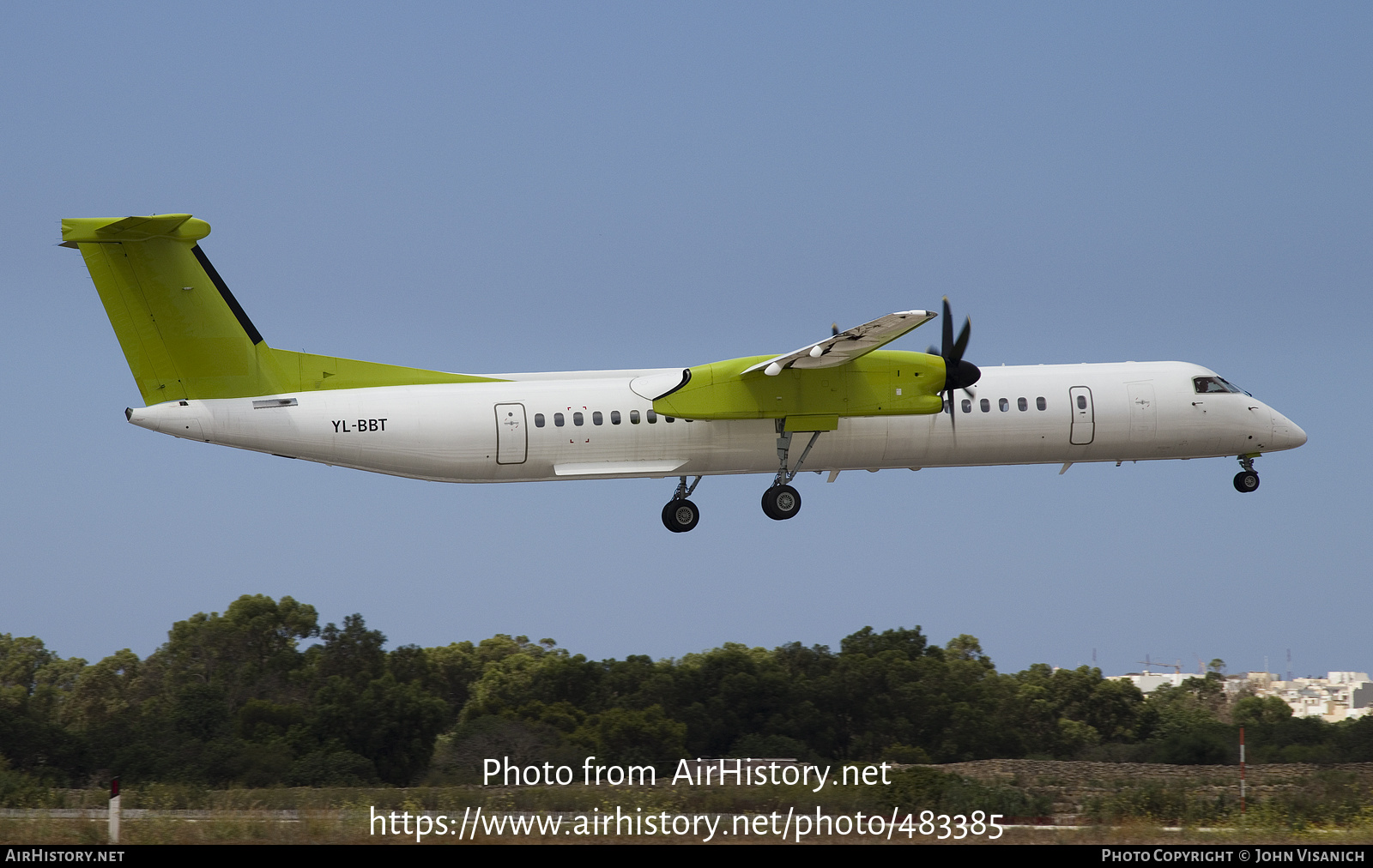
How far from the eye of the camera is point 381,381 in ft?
82.4

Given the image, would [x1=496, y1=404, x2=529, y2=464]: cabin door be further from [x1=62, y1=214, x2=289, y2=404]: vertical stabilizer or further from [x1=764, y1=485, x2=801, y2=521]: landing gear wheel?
[x1=764, y1=485, x2=801, y2=521]: landing gear wheel

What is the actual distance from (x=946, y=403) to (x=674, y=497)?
5.57 m

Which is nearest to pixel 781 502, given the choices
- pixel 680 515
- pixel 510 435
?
pixel 680 515

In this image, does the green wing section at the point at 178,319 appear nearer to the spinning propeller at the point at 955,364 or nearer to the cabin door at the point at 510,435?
the cabin door at the point at 510,435

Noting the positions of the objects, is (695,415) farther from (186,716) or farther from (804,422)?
(186,716)

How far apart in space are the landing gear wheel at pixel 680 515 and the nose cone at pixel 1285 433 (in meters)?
12.3

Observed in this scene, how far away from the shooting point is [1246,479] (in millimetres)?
29828

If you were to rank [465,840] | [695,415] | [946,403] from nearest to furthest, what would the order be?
[465,840] → [695,415] → [946,403]

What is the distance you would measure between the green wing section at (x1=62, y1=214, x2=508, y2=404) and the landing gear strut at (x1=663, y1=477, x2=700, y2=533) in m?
6.61

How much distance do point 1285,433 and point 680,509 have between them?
12.9m

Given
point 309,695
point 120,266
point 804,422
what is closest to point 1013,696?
point 309,695

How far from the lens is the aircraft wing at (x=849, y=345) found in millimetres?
23188

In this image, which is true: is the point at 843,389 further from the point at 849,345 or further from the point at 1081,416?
the point at 1081,416
